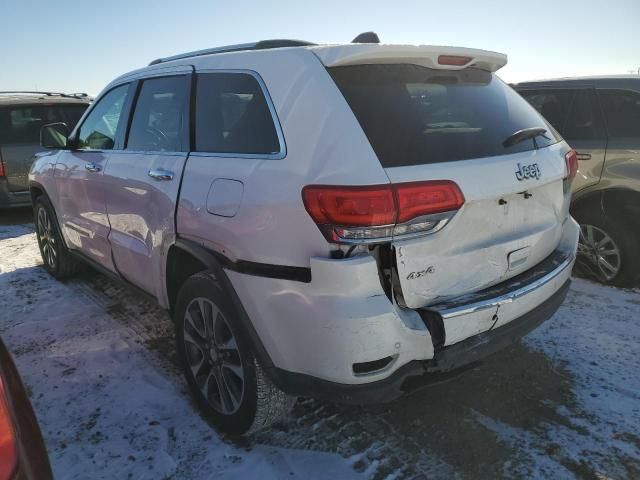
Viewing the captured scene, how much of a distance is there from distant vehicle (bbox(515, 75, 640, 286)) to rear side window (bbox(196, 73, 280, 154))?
10.0 feet

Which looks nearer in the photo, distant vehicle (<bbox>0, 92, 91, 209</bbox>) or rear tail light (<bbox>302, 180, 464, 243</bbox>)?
rear tail light (<bbox>302, 180, 464, 243</bbox>)

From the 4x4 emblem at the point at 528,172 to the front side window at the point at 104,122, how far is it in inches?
99.8

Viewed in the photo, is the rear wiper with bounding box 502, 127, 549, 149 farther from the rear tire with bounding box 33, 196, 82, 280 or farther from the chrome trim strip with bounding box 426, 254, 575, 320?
the rear tire with bounding box 33, 196, 82, 280

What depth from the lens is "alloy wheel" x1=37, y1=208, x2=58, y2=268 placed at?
4.74 meters

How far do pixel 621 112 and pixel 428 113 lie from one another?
2714 millimetres

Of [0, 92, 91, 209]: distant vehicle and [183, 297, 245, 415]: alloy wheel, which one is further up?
[0, 92, 91, 209]: distant vehicle

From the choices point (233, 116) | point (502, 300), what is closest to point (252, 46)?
point (233, 116)

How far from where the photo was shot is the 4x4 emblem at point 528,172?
2252 mm

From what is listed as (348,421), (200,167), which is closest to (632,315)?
(348,421)

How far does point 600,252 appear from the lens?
14.0 ft

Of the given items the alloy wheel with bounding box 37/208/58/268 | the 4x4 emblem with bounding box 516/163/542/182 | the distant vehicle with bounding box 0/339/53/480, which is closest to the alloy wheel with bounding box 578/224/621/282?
the 4x4 emblem with bounding box 516/163/542/182

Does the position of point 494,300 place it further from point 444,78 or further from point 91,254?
point 91,254

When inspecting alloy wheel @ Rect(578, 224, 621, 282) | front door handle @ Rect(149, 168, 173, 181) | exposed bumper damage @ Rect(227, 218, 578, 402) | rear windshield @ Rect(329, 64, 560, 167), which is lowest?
alloy wheel @ Rect(578, 224, 621, 282)

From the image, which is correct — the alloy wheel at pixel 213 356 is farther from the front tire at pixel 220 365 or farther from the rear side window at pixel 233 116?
the rear side window at pixel 233 116
